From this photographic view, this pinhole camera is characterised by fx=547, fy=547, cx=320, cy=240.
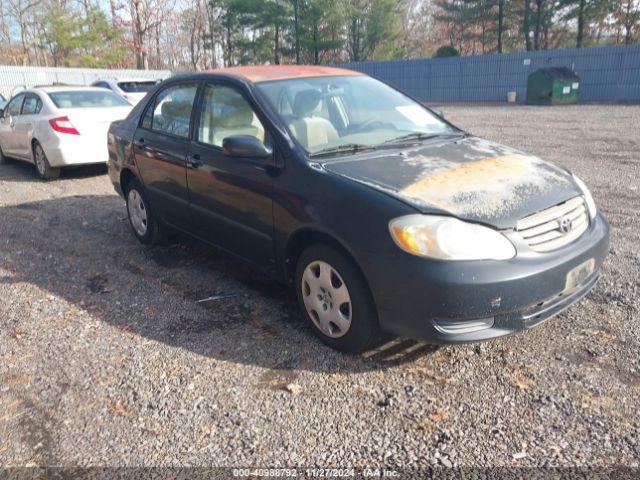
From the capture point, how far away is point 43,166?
8.88 meters

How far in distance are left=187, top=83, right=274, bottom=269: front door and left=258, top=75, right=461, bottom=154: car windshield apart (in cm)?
26

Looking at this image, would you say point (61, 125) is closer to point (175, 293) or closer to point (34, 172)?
point (34, 172)

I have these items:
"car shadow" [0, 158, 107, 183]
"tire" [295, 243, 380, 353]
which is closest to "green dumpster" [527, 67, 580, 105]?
"car shadow" [0, 158, 107, 183]

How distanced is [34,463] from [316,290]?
1.70 metres

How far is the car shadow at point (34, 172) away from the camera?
9305 millimetres

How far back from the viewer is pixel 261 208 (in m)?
Answer: 3.65

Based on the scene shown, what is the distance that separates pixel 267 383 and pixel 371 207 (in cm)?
115

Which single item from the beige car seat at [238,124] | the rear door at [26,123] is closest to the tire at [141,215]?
the beige car seat at [238,124]

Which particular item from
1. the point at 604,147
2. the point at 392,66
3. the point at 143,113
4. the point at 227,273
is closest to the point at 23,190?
the point at 143,113

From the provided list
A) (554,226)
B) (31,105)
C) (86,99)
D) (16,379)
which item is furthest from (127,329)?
(31,105)

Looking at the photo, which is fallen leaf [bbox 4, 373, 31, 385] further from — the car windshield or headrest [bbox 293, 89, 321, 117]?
headrest [bbox 293, 89, 321, 117]

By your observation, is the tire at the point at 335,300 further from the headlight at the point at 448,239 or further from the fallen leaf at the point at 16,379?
the fallen leaf at the point at 16,379

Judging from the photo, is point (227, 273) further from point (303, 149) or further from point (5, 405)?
point (5, 405)

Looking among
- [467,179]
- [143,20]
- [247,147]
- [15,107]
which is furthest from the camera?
[143,20]
